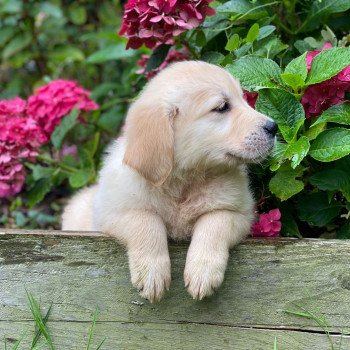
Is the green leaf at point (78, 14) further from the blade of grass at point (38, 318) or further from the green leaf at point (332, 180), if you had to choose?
the blade of grass at point (38, 318)

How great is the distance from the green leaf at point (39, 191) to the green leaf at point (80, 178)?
136 millimetres

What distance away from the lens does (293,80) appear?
2.90 meters

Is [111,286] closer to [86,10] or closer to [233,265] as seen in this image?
[233,265]

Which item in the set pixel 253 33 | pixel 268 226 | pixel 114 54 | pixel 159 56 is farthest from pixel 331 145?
pixel 114 54

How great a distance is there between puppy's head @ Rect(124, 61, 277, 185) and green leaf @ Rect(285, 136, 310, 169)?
0.31ft

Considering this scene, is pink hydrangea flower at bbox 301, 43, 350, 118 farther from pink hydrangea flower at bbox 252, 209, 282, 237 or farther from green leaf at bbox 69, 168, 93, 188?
green leaf at bbox 69, 168, 93, 188

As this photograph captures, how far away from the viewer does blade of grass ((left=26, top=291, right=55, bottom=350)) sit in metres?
2.80

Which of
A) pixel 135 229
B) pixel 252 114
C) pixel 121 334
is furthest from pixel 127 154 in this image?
pixel 121 334

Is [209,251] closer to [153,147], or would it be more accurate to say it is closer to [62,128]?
[153,147]

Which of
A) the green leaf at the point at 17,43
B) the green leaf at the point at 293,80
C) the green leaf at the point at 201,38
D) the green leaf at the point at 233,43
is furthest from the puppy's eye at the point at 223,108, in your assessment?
the green leaf at the point at 17,43

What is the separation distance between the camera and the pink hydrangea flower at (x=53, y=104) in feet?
13.5

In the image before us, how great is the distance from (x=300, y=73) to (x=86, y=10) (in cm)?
391

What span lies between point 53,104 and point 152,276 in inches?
71.6

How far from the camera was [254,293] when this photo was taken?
2791 millimetres
